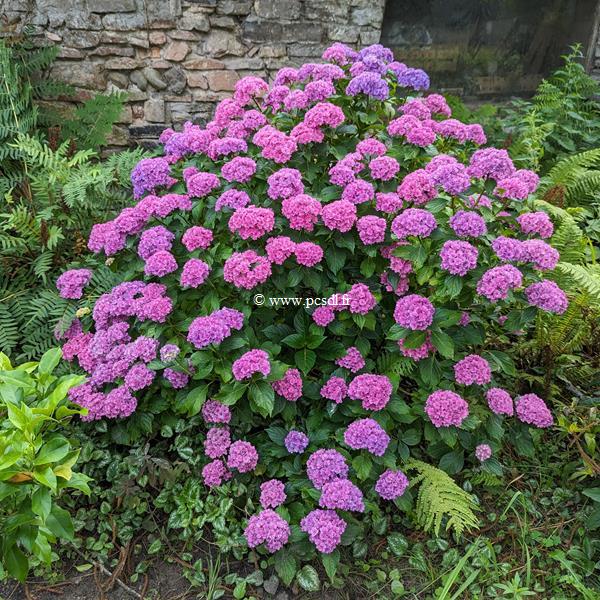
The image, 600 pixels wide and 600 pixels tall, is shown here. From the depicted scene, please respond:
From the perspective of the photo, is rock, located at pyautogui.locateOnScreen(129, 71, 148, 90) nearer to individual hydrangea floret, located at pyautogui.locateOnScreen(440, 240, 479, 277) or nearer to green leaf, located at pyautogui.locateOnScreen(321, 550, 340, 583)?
individual hydrangea floret, located at pyautogui.locateOnScreen(440, 240, 479, 277)

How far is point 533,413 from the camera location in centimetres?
251

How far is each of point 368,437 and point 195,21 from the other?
3.97 m

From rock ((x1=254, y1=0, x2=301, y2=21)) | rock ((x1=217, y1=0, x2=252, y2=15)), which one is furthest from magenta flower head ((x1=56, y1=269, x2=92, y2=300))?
rock ((x1=254, y1=0, x2=301, y2=21))

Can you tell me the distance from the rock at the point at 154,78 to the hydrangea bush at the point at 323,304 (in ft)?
7.84

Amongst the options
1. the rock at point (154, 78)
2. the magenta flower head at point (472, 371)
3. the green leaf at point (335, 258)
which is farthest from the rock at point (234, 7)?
the magenta flower head at point (472, 371)

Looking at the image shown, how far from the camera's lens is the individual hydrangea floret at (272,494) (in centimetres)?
225

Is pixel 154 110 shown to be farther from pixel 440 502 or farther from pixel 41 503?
pixel 440 502

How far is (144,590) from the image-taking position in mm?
2207

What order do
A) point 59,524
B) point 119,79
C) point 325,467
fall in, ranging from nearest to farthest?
point 59,524, point 325,467, point 119,79

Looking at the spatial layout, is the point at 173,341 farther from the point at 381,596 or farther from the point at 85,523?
the point at 381,596

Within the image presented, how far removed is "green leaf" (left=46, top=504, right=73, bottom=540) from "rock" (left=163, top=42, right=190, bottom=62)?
404 centimetres

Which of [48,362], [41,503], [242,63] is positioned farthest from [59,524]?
[242,63]

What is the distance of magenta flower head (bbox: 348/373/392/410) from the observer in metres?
2.29

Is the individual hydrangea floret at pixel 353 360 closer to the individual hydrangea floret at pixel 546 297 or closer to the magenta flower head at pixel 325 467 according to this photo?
the magenta flower head at pixel 325 467
